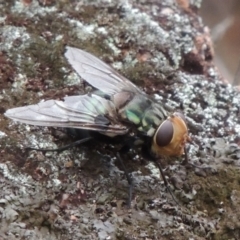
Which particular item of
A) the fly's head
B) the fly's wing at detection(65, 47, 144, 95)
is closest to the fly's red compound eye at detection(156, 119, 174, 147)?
the fly's head

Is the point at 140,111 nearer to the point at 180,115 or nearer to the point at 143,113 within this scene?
the point at 143,113

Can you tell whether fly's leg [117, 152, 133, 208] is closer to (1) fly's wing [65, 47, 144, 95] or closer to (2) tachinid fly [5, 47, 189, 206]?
(2) tachinid fly [5, 47, 189, 206]

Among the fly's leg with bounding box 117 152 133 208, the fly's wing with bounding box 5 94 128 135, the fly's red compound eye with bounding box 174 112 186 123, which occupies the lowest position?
the fly's leg with bounding box 117 152 133 208

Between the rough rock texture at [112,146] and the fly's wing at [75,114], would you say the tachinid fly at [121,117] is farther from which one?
the rough rock texture at [112,146]

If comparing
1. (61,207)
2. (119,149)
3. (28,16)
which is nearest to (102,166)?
(119,149)

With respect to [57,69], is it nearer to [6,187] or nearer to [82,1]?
[82,1]

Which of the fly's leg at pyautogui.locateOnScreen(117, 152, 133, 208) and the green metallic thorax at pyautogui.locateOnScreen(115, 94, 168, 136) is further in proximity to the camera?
the green metallic thorax at pyautogui.locateOnScreen(115, 94, 168, 136)

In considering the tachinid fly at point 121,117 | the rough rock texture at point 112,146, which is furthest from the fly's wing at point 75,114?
the rough rock texture at point 112,146

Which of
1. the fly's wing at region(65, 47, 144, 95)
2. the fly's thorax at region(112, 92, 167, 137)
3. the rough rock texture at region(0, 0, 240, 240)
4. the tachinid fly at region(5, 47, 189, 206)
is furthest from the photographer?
the fly's wing at region(65, 47, 144, 95)
